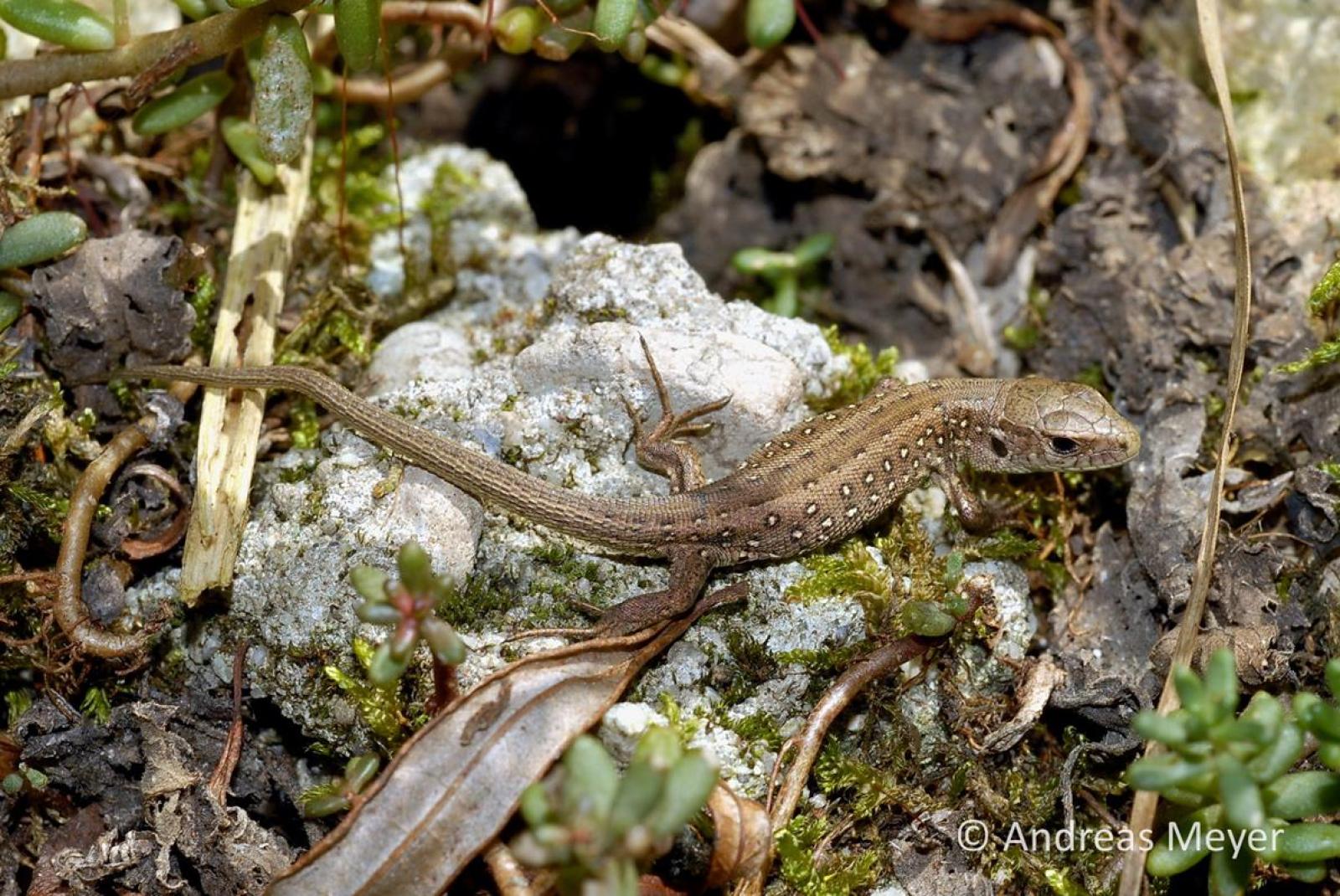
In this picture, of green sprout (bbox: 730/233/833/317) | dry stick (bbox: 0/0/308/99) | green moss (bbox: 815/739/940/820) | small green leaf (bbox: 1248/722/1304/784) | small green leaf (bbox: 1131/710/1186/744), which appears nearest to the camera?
small green leaf (bbox: 1131/710/1186/744)

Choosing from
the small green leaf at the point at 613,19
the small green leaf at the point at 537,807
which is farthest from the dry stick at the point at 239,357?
the small green leaf at the point at 537,807

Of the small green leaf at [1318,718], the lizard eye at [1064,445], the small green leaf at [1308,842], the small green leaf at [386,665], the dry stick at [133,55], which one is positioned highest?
the dry stick at [133,55]

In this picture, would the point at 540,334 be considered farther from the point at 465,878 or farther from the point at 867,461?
the point at 465,878

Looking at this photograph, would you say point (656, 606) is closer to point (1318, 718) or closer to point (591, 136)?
point (1318, 718)

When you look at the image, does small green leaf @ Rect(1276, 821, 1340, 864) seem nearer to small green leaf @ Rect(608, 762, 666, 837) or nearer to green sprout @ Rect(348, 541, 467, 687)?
small green leaf @ Rect(608, 762, 666, 837)

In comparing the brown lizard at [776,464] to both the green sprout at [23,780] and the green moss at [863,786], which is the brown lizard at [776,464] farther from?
the green sprout at [23,780]

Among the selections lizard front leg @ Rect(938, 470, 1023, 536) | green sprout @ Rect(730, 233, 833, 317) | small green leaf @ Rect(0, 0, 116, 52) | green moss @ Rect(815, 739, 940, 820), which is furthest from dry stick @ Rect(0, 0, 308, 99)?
green moss @ Rect(815, 739, 940, 820)
